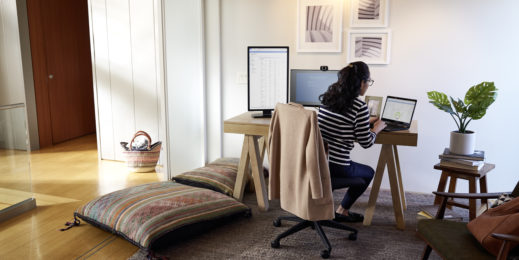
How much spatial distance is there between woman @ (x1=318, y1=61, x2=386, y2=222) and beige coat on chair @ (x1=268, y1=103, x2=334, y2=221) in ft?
0.89

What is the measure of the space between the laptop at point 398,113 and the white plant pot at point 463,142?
38cm

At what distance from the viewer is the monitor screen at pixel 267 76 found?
3.50m

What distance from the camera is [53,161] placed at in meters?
5.05

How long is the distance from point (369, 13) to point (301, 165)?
1.95 meters

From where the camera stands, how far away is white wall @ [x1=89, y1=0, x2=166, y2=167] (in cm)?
473

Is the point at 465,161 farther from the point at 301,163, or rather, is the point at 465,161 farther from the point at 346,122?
the point at 301,163

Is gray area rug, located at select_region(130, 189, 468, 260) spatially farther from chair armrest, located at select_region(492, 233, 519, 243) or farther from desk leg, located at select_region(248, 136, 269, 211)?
chair armrest, located at select_region(492, 233, 519, 243)

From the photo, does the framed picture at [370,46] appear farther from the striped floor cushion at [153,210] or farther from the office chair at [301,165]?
the striped floor cushion at [153,210]

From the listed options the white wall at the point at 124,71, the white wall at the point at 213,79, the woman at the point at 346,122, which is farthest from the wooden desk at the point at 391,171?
the white wall at the point at 124,71

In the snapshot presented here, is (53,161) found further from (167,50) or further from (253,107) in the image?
(253,107)

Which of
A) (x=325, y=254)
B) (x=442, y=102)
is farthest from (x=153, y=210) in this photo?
(x=442, y=102)

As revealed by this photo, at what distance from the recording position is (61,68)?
19.9 ft

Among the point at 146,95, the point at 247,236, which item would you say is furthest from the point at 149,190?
the point at 146,95

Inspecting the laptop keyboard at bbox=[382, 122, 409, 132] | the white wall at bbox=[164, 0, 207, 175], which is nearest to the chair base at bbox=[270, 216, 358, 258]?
the laptop keyboard at bbox=[382, 122, 409, 132]
